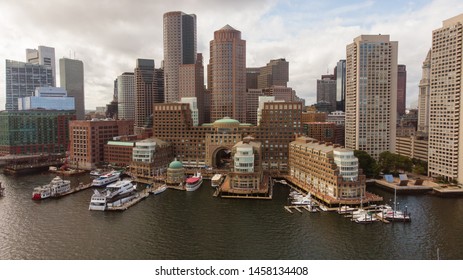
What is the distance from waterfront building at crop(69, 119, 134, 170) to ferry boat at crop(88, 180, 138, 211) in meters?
38.4

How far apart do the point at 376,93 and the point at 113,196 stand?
83658mm

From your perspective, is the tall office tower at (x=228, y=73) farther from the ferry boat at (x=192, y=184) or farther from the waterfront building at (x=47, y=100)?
the waterfront building at (x=47, y=100)

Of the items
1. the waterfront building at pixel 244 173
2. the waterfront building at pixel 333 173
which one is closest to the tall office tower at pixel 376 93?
the waterfront building at pixel 333 173

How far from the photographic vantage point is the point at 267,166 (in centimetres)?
10250

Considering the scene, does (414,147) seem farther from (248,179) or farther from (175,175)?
(175,175)

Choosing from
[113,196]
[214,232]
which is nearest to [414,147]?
[214,232]

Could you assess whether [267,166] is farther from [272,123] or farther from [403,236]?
[403,236]

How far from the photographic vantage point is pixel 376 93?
108m

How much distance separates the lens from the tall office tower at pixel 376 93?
353 feet

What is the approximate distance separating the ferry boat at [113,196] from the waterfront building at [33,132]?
73.5 m

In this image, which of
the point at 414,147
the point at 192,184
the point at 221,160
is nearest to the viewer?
the point at 192,184

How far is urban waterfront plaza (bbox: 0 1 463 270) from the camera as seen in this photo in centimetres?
4603

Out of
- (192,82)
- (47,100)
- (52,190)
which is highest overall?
(192,82)

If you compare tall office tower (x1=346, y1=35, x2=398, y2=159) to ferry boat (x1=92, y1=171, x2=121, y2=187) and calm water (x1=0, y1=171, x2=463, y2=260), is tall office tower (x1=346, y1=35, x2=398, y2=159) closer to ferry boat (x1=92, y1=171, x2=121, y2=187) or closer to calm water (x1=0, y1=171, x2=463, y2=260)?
calm water (x1=0, y1=171, x2=463, y2=260)
